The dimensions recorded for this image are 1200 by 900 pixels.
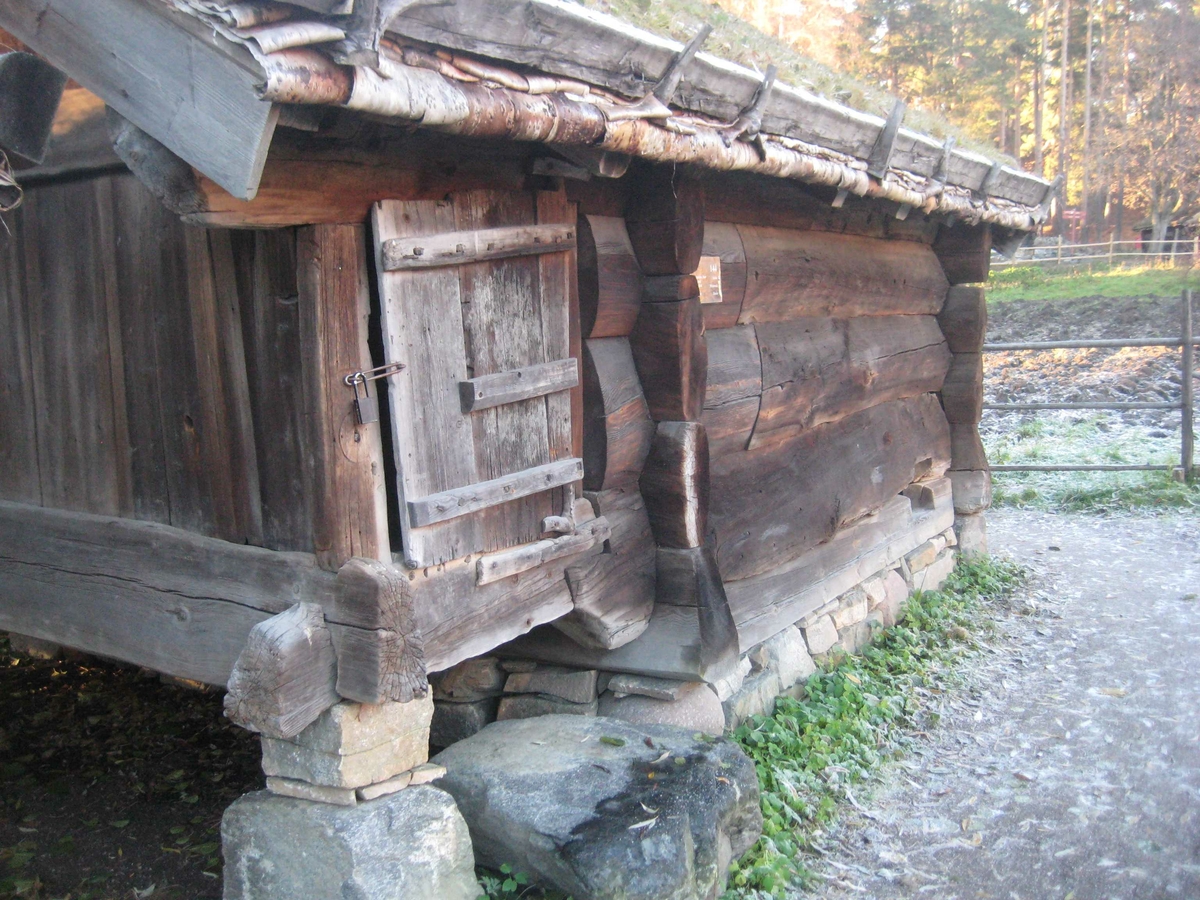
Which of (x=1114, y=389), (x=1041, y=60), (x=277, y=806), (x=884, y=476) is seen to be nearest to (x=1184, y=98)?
(x=1041, y=60)

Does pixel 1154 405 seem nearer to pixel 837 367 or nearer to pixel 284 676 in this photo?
pixel 837 367

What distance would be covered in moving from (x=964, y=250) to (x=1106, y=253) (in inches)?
977

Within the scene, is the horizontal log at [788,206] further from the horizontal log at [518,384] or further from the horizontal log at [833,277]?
the horizontal log at [518,384]

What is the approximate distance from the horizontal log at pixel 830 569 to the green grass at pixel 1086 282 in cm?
1709

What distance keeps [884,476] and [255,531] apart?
153 inches

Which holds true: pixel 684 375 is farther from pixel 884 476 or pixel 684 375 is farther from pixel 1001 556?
pixel 1001 556

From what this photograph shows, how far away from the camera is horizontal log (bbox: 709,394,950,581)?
4223 millimetres

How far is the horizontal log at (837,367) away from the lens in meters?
4.56

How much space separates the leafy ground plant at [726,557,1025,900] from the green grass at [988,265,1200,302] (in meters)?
17.8

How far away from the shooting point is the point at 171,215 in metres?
2.76

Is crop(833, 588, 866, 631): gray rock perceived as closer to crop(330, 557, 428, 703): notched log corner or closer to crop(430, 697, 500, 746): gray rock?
crop(430, 697, 500, 746): gray rock

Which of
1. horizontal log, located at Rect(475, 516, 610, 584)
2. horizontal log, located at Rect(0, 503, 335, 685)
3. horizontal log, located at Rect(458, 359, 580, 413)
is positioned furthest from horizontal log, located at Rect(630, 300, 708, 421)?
horizontal log, located at Rect(0, 503, 335, 685)

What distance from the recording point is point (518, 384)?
3.05 metres

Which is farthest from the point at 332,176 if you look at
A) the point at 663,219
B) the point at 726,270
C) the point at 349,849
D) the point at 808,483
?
the point at 808,483
